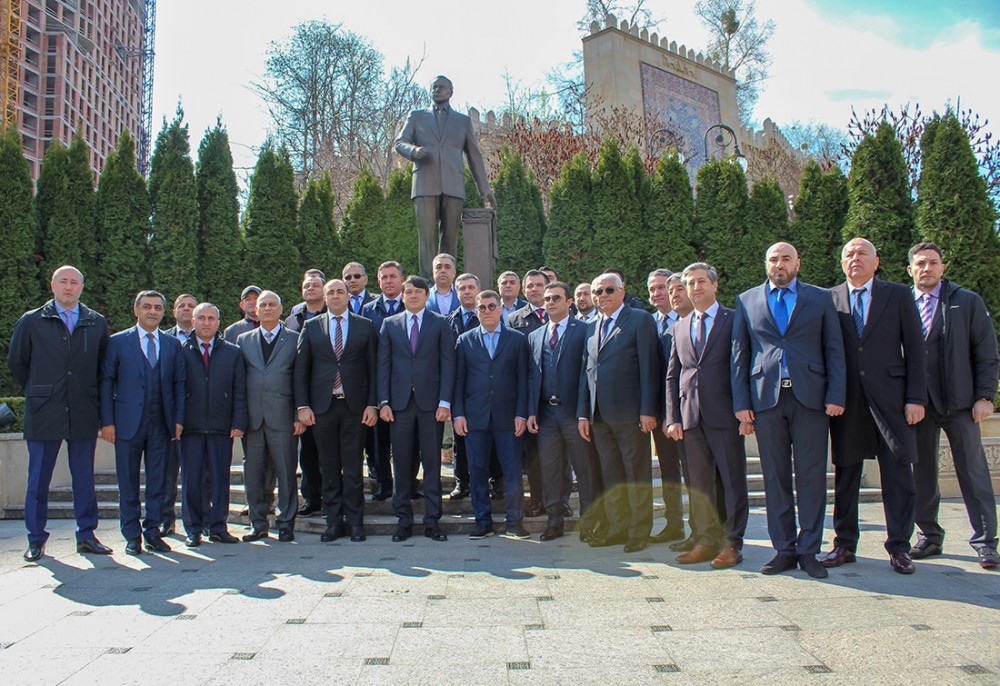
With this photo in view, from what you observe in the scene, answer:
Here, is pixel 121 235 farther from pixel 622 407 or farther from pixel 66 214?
pixel 622 407

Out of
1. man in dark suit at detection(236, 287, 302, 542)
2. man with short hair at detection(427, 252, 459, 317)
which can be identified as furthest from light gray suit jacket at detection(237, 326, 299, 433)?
man with short hair at detection(427, 252, 459, 317)

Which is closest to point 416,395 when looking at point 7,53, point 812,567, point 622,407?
point 622,407

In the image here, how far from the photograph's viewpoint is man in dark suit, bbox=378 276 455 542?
537 cm

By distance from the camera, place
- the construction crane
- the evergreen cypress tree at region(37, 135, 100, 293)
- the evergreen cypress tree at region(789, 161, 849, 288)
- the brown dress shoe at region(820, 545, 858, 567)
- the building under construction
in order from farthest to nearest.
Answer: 1. the building under construction
2. the construction crane
3. the evergreen cypress tree at region(789, 161, 849, 288)
4. the evergreen cypress tree at region(37, 135, 100, 293)
5. the brown dress shoe at region(820, 545, 858, 567)

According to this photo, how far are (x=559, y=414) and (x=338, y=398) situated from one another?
1681mm

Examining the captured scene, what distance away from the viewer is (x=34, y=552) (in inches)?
189

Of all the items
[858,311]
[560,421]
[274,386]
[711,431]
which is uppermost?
[858,311]

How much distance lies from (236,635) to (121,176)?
10.8m

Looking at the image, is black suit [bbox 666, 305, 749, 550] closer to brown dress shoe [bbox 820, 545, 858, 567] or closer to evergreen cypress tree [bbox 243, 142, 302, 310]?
brown dress shoe [bbox 820, 545, 858, 567]

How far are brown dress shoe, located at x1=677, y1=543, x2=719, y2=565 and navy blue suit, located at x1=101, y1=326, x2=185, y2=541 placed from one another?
12.1ft

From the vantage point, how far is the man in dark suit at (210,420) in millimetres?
5391

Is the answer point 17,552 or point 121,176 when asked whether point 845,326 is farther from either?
point 121,176

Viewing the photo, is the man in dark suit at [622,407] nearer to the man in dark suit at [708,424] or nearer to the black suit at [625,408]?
the black suit at [625,408]

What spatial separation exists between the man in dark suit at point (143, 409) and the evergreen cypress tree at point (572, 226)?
27.8ft
